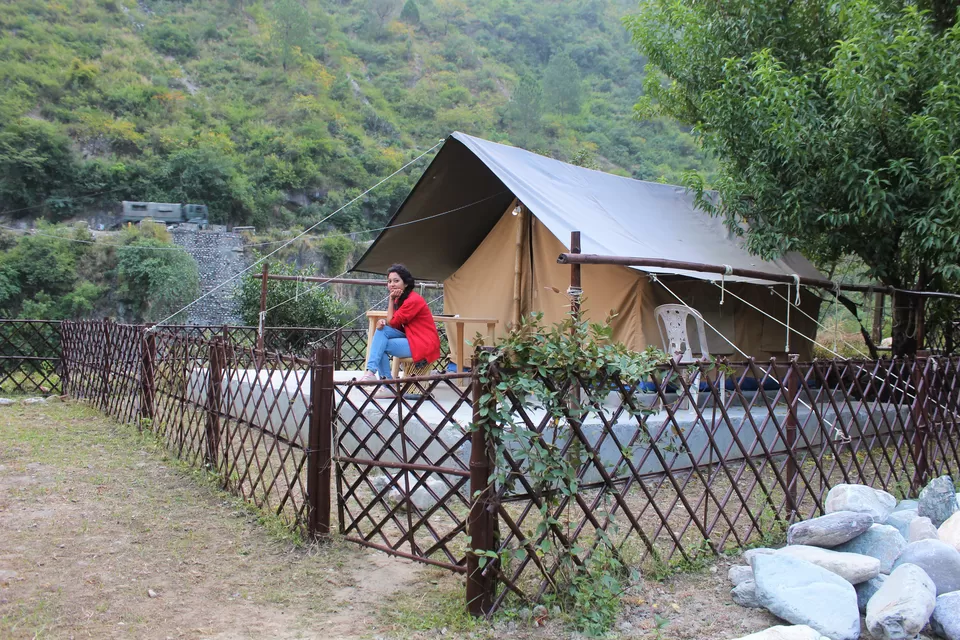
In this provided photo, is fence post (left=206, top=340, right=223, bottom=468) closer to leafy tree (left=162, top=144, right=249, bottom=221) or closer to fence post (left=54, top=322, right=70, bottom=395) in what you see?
fence post (left=54, top=322, right=70, bottom=395)

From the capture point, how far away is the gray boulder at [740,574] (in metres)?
3.02

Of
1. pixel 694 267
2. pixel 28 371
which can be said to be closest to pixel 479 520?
pixel 694 267

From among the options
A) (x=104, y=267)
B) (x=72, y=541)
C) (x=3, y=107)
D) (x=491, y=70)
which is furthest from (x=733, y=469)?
(x=491, y=70)

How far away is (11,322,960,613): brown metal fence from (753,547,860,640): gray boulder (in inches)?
18.5

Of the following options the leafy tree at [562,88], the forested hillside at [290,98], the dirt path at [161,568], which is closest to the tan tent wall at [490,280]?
the dirt path at [161,568]

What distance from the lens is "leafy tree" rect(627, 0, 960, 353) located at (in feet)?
17.9

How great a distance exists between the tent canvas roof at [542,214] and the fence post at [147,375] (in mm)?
2548

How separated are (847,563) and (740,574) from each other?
445mm

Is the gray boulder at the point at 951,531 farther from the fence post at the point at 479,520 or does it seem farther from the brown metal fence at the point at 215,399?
the brown metal fence at the point at 215,399

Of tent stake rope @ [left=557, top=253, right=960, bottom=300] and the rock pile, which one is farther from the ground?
tent stake rope @ [left=557, top=253, right=960, bottom=300]

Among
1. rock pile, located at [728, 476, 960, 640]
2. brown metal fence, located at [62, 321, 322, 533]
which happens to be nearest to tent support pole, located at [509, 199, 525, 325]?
brown metal fence, located at [62, 321, 322, 533]

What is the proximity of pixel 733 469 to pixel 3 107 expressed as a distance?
35107 millimetres

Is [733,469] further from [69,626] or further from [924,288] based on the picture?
[69,626]

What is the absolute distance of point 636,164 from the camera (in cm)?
4472
